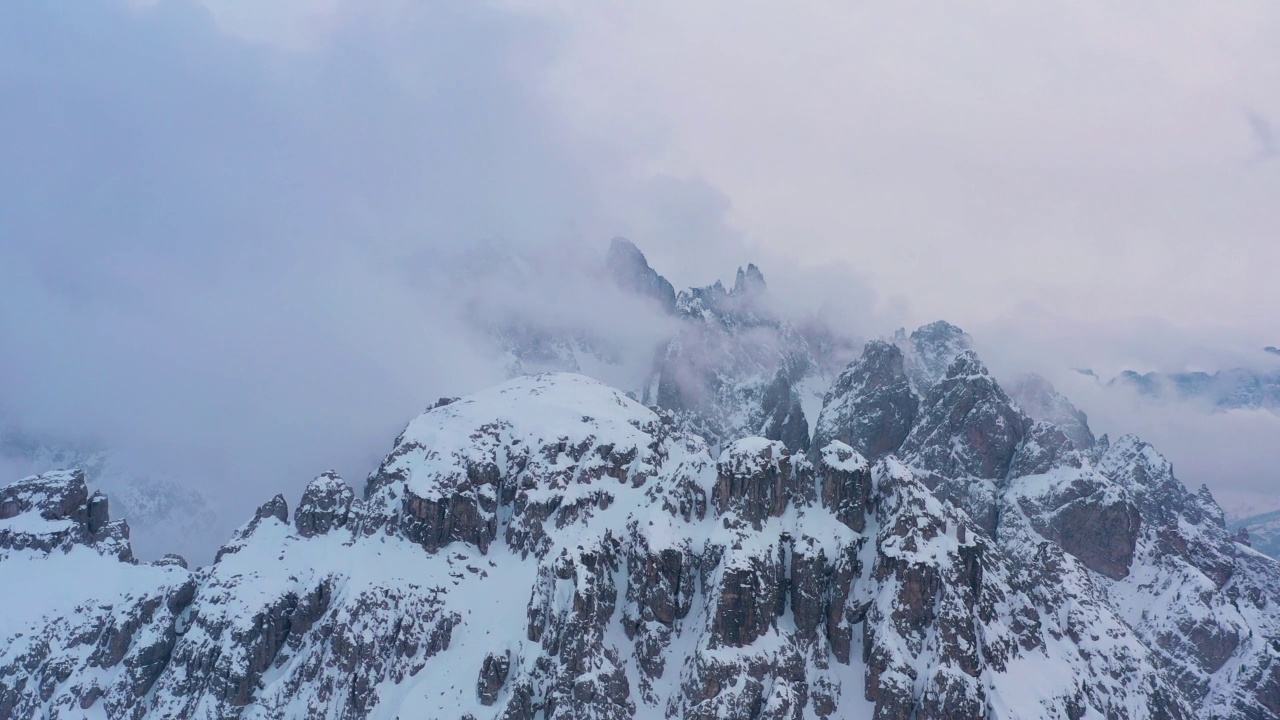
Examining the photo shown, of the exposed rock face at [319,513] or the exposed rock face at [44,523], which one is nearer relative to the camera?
the exposed rock face at [44,523]

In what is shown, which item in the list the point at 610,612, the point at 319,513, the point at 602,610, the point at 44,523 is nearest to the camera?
the point at 602,610

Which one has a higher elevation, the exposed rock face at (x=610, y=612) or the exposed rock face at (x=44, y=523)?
the exposed rock face at (x=44, y=523)

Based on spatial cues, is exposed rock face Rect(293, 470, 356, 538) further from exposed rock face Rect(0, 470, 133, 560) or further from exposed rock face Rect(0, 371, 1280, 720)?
exposed rock face Rect(0, 470, 133, 560)

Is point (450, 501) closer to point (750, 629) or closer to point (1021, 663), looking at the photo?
point (750, 629)

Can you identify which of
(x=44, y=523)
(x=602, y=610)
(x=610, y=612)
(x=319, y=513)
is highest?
(x=319, y=513)

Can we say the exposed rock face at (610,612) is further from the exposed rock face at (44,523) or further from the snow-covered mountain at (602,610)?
the exposed rock face at (44,523)

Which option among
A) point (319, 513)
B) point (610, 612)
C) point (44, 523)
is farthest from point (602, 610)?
point (44, 523)

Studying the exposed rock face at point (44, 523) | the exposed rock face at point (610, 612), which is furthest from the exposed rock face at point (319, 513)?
the exposed rock face at point (44, 523)

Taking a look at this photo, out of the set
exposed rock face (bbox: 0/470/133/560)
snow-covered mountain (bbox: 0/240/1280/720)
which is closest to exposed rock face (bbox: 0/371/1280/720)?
snow-covered mountain (bbox: 0/240/1280/720)

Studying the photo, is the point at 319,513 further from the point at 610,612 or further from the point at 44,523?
the point at 610,612
